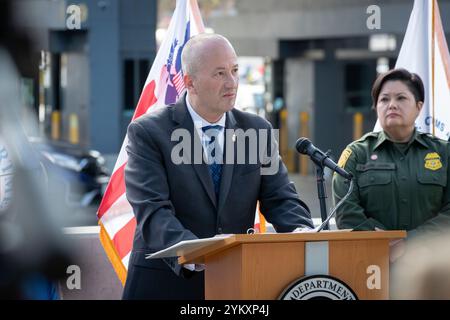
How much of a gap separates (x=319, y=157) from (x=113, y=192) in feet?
7.02

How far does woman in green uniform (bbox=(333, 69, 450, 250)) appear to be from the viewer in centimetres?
405

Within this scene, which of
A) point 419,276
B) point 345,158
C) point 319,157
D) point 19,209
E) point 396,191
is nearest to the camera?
point 19,209

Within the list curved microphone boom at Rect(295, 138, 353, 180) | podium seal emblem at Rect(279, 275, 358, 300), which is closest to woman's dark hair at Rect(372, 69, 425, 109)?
curved microphone boom at Rect(295, 138, 353, 180)

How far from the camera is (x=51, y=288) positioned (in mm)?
1283

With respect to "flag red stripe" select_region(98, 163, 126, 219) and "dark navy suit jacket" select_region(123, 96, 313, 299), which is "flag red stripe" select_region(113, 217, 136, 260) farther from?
"dark navy suit jacket" select_region(123, 96, 313, 299)

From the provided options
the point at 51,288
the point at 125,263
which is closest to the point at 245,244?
the point at 51,288

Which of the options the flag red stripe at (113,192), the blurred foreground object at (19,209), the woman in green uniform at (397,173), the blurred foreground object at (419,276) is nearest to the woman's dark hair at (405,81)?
the woman in green uniform at (397,173)

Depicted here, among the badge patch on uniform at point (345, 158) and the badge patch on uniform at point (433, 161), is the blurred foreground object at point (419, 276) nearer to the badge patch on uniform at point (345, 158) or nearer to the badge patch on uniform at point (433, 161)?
the badge patch on uniform at point (433, 161)

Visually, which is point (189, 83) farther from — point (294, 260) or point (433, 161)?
point (433, 161)

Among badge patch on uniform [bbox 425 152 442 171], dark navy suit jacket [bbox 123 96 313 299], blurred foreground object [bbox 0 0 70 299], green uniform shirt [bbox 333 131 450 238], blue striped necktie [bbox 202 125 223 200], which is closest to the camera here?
blurred foreground object [bbox 0 0 70 299]

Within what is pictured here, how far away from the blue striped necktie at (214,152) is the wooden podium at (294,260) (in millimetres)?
621

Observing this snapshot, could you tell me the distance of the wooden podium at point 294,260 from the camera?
2602 millimetres

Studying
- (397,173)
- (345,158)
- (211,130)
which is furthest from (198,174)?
(397,173)

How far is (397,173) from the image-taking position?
412 cm
